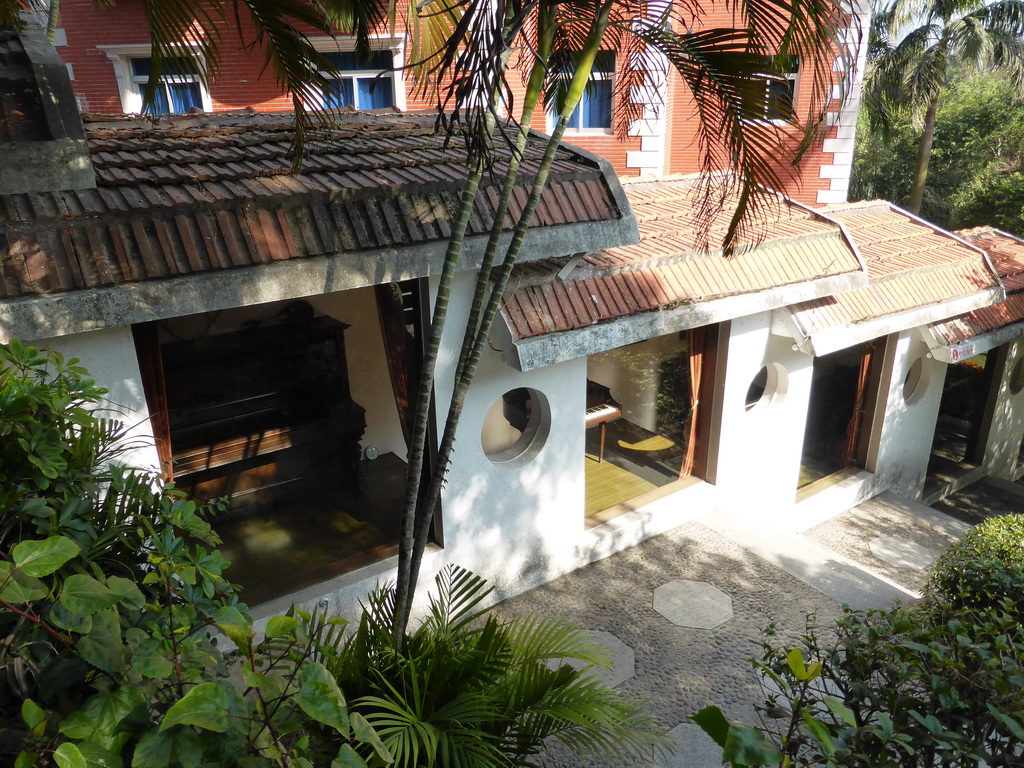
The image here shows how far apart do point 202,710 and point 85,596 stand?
376 mm

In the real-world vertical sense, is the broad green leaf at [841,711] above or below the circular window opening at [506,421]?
above

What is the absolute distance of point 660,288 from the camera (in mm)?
6047

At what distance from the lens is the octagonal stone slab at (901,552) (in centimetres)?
804

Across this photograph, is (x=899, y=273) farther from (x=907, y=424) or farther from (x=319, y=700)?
(x=319, y=700)

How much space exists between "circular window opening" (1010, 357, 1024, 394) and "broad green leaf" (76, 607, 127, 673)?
12.6 meters

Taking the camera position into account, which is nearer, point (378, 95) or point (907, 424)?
point (907, 424)

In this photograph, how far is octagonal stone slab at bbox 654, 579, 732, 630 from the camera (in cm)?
581

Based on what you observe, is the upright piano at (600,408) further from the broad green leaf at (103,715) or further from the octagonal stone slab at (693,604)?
Result: the broad green leaf at (103,715)

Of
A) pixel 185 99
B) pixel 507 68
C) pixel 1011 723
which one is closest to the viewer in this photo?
pixel 1011 723

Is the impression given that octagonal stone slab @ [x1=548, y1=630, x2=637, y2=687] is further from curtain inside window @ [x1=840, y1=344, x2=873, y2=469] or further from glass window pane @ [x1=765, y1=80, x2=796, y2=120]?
curtain inside window @ [x1=840, y1=344, x2=873, y2=469]

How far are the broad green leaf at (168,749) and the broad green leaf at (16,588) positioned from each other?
0.38m

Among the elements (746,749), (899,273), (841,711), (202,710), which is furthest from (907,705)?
(899,273)

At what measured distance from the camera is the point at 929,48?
791 inches

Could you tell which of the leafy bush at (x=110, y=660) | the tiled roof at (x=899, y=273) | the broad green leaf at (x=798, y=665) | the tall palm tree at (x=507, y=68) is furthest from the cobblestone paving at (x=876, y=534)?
the leafy bush at (x=110, y=660)
